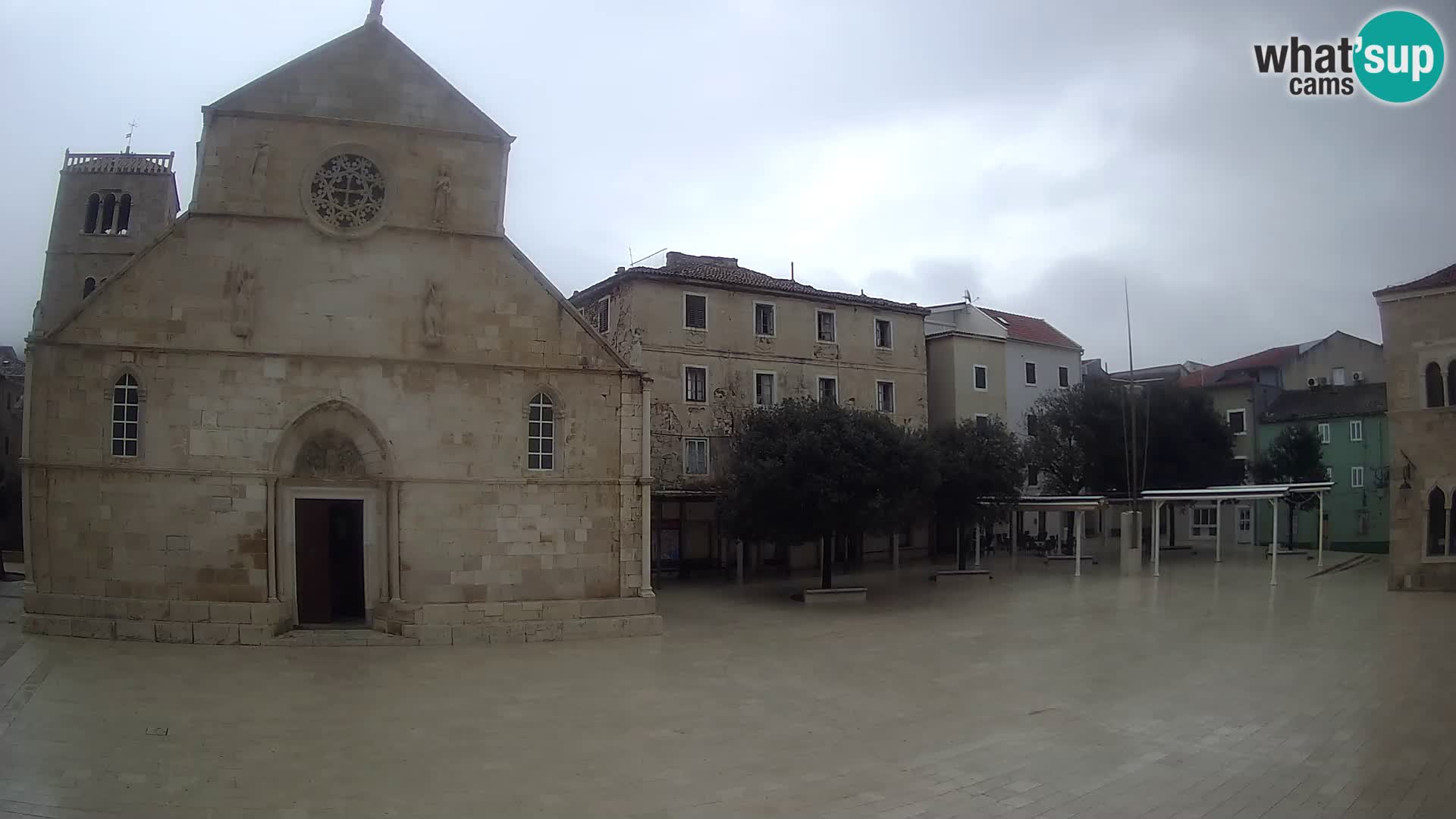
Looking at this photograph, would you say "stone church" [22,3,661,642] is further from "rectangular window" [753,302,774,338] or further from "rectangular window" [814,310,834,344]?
"rectangular window" [814,310,834,344]

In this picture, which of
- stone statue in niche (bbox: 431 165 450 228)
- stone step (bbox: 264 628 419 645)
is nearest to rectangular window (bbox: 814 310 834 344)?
stone statue in niche (bbox: 431 165 450 228)

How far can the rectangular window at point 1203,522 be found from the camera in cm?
4825

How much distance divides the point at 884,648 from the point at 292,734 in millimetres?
10618

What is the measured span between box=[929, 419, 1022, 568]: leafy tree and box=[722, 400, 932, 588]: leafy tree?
3.95m

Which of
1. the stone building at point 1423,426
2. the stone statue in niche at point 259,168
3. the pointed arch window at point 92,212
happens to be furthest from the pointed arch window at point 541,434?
the pointed arch window at point 92,212

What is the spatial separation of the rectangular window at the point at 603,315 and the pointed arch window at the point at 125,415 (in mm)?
16755

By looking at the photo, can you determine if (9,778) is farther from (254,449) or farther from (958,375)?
(958,375)

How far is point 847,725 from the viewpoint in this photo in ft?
37.3

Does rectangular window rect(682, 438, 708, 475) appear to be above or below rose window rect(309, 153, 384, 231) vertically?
below

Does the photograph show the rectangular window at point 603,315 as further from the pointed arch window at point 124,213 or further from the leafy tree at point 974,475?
the pointed arch window at point 124,213

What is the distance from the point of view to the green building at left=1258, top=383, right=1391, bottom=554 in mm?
42469

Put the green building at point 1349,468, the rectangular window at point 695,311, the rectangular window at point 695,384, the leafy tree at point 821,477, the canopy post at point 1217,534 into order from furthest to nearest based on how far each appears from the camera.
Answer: the green building at point 1349,468 → the rectangular window at point 695,311 → the rectangular window at point 695,384 → the canopy post at point 1217,534 → the leafy tree at point 821,477

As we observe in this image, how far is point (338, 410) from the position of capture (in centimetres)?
1806

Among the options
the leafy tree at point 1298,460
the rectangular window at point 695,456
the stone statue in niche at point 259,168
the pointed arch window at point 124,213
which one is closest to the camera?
the stone statue in niche at point 259,168
